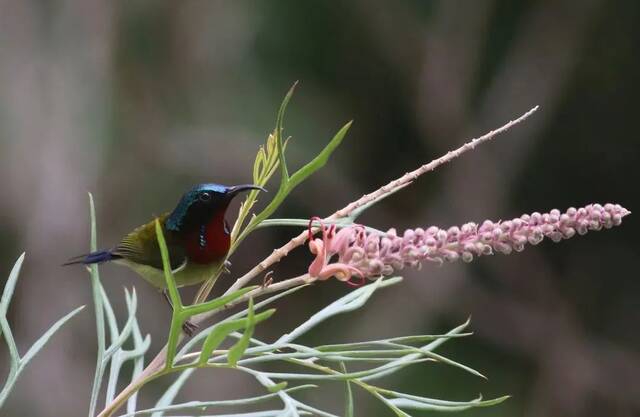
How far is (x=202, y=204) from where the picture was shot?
28.3 inches

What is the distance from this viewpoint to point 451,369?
2.50 meters

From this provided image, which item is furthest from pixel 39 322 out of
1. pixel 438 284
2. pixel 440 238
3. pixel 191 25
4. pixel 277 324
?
pixel 440 238

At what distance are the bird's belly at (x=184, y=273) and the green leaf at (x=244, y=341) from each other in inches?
7.7

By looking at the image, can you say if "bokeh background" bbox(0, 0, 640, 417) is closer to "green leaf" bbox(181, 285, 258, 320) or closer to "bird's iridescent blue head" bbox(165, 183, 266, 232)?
"bird's iridescent blue head" bbox(165, 183, 266, 232)

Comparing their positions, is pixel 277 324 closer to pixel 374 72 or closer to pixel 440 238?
pixel 374 72

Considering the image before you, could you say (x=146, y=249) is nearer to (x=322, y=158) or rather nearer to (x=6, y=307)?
(x=6, y=307)

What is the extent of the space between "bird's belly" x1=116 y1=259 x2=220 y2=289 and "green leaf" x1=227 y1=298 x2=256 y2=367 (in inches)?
7.7

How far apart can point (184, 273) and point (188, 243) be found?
0.02 m

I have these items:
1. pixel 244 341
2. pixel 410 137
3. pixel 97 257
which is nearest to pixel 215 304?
pixel 244 341

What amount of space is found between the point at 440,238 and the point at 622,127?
232 centimetres

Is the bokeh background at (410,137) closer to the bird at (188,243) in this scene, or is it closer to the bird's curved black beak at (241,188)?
the bird at (188,243)

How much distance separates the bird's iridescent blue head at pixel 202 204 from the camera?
70 cm

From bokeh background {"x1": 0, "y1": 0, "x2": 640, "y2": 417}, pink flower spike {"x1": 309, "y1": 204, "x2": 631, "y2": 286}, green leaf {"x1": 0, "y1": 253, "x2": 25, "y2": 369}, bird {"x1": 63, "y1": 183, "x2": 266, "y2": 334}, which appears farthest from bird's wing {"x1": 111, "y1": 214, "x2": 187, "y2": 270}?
bokeh background {"x1": 0, "y1": 0, "x2": 640, "y2": 417}

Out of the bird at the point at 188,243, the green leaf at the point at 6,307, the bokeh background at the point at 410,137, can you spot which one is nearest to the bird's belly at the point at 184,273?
the bird at the point at 188,243
